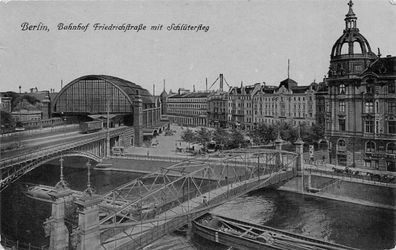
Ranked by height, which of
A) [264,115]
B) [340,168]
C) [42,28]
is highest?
[42,28]

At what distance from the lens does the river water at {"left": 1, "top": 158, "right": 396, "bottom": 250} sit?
12664mm

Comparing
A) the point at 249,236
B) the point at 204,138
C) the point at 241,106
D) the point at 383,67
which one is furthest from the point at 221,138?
the point at 249,236

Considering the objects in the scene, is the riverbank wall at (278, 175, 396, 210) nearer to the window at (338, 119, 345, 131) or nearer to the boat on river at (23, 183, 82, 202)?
the window at (338, 119, 345, 131)

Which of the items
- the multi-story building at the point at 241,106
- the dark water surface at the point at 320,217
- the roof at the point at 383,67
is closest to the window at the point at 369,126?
the roof at the point at 383,67

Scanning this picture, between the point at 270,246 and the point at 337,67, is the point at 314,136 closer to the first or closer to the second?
the point at 337,67

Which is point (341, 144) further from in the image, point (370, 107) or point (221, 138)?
point (221, 138)

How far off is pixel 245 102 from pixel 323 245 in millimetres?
21170

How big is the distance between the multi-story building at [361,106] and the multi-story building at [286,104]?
299 inches

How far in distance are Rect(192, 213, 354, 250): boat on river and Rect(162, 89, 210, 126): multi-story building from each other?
70.2ft

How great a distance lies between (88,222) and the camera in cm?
680

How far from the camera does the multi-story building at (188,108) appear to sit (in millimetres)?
36375

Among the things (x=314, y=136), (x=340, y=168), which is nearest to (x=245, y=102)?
(x=314, y=136)

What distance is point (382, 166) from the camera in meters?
16.6

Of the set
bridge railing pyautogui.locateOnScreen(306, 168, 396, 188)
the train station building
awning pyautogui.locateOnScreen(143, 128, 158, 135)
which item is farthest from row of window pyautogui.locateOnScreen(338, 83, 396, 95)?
awning pyautogui.locateOnScreen(143, 128, 158, 135)
